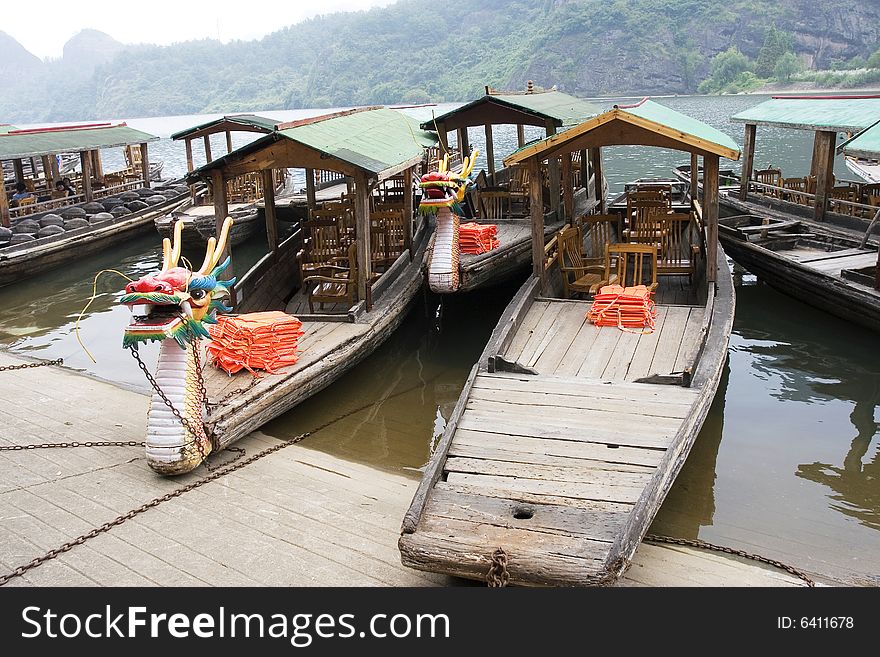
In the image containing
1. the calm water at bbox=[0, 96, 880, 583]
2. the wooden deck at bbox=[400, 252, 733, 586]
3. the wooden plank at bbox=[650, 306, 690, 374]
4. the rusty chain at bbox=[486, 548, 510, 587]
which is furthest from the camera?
the wooden plank at bbox=[650, 306, 690, 374]

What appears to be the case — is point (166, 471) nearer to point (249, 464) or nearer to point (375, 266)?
point (249, 464)

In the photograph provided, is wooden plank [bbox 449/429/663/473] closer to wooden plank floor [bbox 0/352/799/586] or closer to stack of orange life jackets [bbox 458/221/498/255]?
wooden plank floor [bbox 0/352/799/586]

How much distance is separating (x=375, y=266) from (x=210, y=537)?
7.00m

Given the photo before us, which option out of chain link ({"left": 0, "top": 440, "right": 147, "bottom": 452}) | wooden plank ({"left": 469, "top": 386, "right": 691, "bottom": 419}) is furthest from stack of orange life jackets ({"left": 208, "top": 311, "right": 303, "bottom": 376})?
→ wooden plank ({"left": 469, "top": 386, "right": 691, "bottom": 419})

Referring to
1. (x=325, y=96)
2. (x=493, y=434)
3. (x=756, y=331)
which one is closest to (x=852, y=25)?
(x=325, y=96)

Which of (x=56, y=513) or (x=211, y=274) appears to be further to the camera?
(x=211, y=274)

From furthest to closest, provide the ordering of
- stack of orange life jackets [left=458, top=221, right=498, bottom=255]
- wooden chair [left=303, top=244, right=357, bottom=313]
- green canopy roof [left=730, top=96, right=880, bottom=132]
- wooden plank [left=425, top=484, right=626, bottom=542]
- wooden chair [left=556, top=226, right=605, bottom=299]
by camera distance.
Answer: green canopy roof [left=730, top=96, right=880, bottom=132], stack of orange life jackets [left=458, top=221, right=498, bottom=255], wooden chair [left=303, top=244, right=357, bottom=313], wooden chair [left=556, top=226, right=605, bottom=299], wooden plank [left=425, top=484, right=626, bottom=542]

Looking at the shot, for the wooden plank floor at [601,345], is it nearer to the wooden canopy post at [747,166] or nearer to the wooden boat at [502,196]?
the wooden boat at [502,196]

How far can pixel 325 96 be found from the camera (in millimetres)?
98625

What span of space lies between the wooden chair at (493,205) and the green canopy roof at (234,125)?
4.22 m

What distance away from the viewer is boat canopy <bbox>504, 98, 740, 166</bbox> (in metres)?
8.49

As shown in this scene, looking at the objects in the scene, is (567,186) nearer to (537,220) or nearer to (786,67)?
(537,220)

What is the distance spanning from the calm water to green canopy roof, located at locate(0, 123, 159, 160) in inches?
142

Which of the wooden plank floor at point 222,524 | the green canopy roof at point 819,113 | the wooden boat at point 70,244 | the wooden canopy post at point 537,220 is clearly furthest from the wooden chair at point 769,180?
the wooden boat at point 70,244
